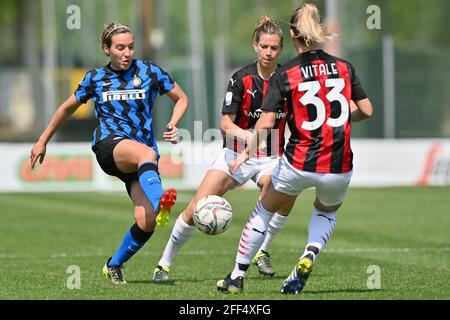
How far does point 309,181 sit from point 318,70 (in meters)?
0.80

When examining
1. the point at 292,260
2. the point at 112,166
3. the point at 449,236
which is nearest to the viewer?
the point at 112,166

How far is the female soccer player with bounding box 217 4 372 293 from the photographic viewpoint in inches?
303

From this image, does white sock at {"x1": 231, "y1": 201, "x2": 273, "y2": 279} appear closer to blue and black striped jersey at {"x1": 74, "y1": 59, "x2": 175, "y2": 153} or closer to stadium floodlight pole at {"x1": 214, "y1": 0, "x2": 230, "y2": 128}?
blue and black striped jersey at {"x1": 74, "y1": 59, "x2": 175, "y2": 153}

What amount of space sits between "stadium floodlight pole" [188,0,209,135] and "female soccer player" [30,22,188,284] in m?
22.9

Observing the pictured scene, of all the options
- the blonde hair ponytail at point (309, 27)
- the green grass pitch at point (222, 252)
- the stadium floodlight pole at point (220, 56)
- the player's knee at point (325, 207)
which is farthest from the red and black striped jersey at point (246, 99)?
the stadium floodlight pole at point (220, 56)

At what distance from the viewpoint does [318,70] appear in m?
7.69

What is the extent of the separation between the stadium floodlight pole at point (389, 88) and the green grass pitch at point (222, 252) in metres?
5.54

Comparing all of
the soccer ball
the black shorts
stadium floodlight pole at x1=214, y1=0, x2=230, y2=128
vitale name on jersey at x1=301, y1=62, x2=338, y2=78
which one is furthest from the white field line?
stadium floodlight pole at x1=214, y1=0, x2=230, y2=128

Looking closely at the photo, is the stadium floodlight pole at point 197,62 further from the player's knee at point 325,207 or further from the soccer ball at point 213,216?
the player's knee at point 325,207

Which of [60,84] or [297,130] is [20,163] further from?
[60,84]
